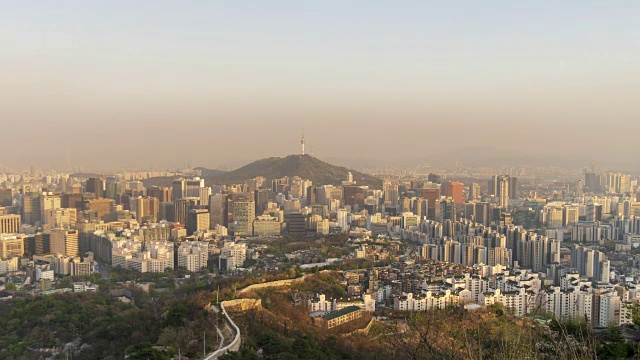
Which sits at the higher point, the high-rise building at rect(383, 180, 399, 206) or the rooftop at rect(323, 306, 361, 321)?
the rooftop at rect(323, 306, 361, 321)

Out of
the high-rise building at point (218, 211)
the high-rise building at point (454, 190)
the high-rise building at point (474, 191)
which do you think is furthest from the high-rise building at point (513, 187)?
the high-rise building at point (218, 211)

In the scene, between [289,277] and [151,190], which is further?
[151,190]

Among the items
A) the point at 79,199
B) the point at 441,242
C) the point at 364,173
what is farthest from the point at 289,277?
the point at 364,173

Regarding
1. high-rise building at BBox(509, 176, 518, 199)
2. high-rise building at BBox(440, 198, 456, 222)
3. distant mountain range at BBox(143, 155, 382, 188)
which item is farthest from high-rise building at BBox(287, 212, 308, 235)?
distant mountain range at BBox(143, 155, 382, 188)

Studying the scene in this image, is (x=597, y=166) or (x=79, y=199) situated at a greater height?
(x=597, y=166)

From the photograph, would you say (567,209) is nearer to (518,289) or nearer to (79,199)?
(518,289)

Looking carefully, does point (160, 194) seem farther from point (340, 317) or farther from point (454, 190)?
point (340, 317)

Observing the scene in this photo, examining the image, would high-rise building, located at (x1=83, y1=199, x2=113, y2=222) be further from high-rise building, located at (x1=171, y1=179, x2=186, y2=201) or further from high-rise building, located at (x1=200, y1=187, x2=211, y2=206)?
high-rise building, located at (x1=171, y1=179, x2=186, y2=201)
